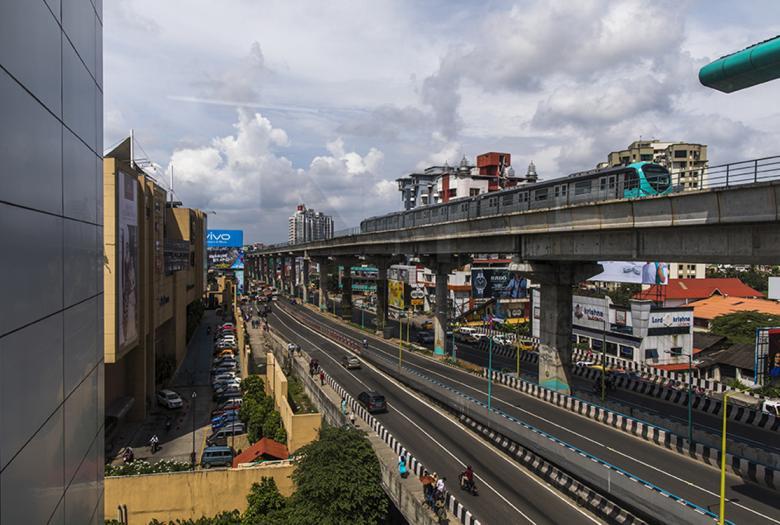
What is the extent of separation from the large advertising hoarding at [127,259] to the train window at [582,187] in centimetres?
2894

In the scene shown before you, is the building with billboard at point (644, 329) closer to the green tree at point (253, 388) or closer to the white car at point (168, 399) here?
the green tree at point (253, 388)

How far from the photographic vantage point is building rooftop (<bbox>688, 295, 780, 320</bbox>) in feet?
236

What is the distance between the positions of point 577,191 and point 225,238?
349ft

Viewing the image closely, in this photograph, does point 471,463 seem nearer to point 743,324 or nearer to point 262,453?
point 262,453

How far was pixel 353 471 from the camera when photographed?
2356 cm

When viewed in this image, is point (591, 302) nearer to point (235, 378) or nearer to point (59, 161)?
point (235, 378)

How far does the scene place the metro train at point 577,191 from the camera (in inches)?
1118

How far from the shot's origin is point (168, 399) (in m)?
44.0

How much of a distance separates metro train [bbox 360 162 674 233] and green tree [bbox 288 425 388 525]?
63.0ft

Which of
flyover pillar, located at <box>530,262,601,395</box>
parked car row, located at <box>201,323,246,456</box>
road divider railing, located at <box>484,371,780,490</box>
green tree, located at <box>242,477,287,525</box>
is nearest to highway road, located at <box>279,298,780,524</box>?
road divider railing, located at <box>484,371,780,490</box>

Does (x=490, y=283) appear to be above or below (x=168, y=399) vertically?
above

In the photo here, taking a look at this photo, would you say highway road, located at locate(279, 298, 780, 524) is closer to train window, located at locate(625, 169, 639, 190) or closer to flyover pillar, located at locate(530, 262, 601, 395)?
flyover pillar, located at locate(530, 262, 601, 395)

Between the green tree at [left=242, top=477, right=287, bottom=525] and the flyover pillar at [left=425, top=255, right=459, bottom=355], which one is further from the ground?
the flyover pillar at [left=425, top=255, right=459, bottom=355]

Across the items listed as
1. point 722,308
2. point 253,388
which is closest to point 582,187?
point 253,388
